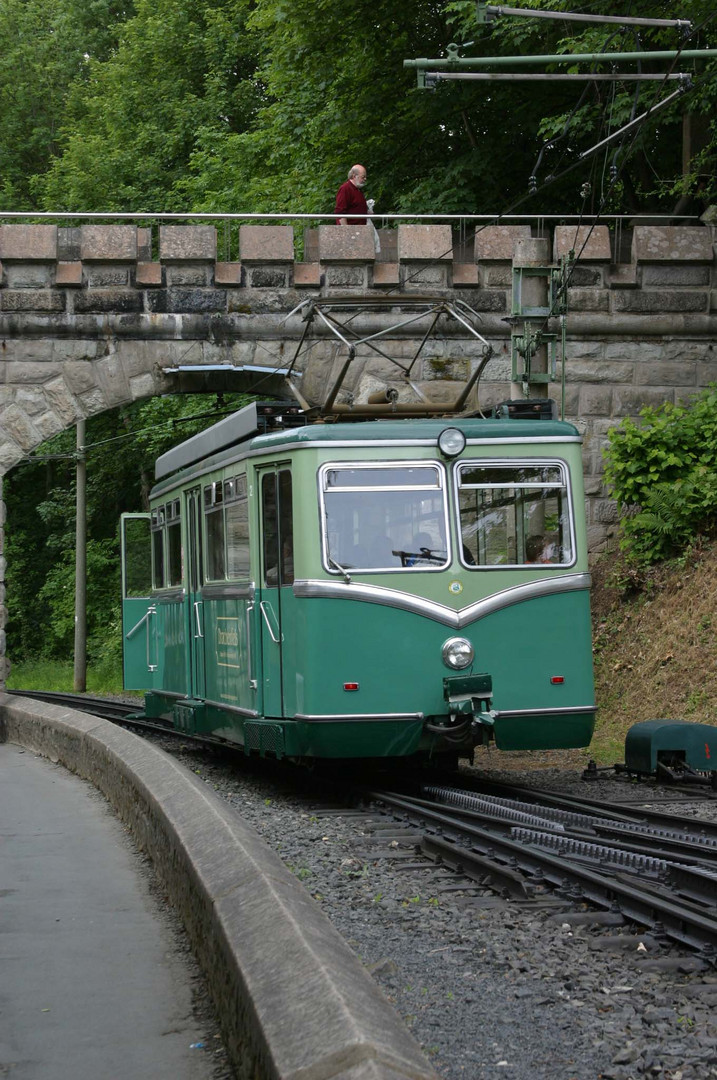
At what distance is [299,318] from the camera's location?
60.7ft

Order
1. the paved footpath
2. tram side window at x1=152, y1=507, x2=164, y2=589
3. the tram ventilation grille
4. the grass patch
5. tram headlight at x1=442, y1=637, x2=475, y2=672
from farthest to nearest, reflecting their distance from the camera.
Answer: the grass patch → tram side window at x1=152, y1=507, x2=164, y2=589 → the tram ventilation grille → tram headlight at x1=442, y1=637, x2=475, y2=672 → the paved footpath

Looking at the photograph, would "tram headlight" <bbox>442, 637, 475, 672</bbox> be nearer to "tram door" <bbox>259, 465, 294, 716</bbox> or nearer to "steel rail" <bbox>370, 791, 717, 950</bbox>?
"tram door" <bbox>259, 465, 294, 716</bbox>

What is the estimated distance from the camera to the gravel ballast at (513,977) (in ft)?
14.7

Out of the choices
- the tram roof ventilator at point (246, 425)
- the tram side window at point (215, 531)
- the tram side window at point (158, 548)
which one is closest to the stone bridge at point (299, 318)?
the tram side window at point (158, 548)

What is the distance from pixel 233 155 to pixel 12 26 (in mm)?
18557

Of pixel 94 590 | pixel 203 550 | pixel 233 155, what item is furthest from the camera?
pixel 94 590

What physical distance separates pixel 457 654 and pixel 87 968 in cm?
513

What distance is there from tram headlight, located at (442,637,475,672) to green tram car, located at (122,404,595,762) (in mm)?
10

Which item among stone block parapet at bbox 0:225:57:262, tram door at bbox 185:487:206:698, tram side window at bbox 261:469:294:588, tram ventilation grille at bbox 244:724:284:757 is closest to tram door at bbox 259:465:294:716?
tram side window at bbox 261:469:294:588

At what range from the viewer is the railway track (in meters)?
6.52

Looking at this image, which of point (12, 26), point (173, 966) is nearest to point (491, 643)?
point (173, 966)

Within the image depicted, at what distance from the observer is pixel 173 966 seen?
19.5 ft

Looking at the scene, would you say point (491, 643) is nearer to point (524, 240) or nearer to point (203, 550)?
point (203, 550)

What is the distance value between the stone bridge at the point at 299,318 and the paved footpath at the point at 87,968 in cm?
934
